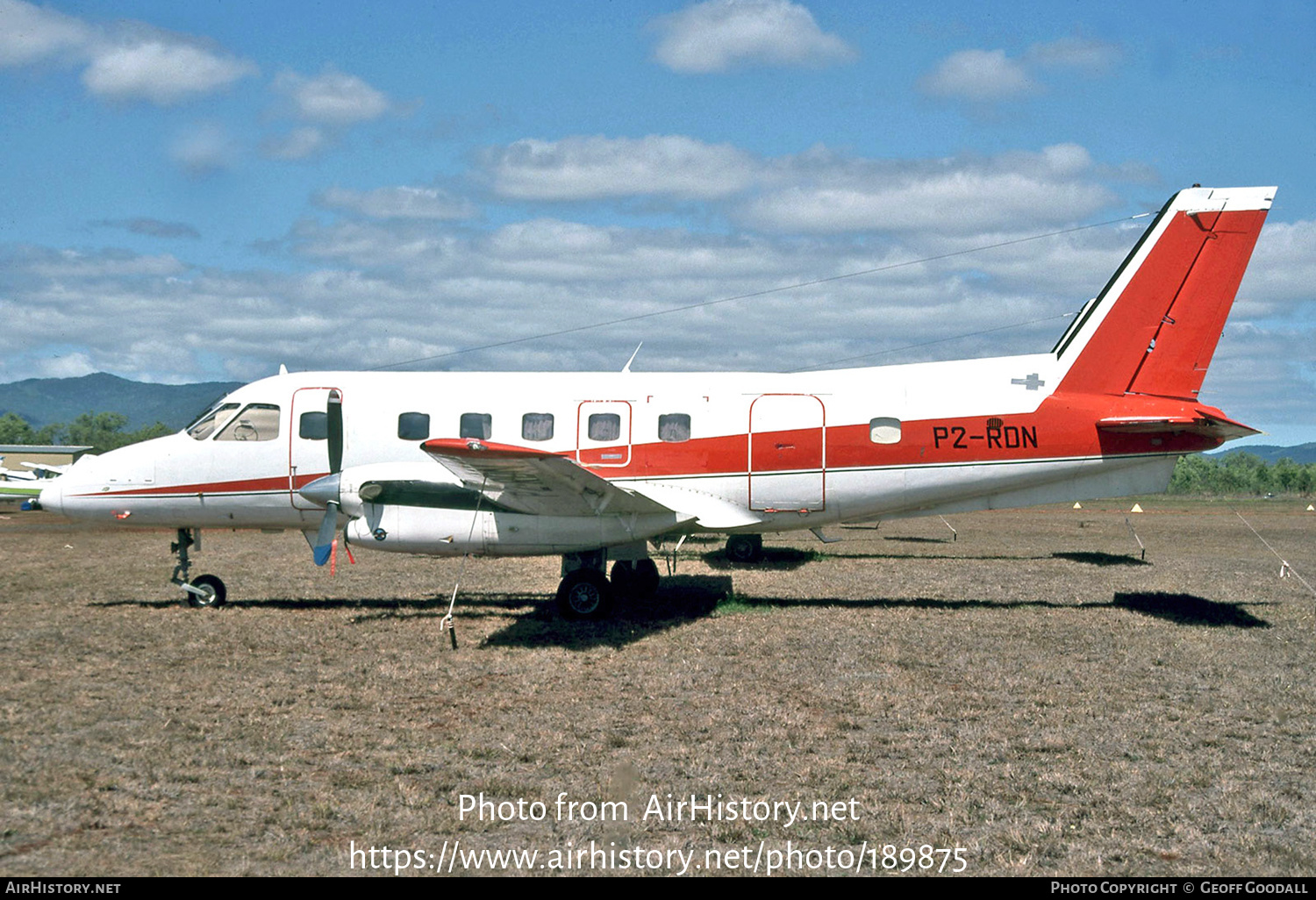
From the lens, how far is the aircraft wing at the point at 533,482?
40.6 ft

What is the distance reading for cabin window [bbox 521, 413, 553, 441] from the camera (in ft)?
51.6

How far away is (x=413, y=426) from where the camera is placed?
15859 millimetres

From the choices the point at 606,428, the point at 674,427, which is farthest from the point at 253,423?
the point at 674,427

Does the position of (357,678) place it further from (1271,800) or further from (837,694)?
(1271,800)

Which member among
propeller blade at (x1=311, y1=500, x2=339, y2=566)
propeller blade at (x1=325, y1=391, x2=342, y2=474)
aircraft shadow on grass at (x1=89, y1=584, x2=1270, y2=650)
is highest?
propeller blade at (x1=325, y1=391, x2=342, y2=474)

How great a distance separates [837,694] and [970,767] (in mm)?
2504

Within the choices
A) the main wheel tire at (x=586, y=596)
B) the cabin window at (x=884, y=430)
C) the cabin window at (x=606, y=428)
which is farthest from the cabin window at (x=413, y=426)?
the cabin window at (x=884, y=430)

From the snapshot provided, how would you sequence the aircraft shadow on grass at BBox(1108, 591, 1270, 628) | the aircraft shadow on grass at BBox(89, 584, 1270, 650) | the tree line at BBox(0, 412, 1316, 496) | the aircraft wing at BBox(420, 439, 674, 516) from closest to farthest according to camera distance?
the aircraft wing at BBox(420, 439, 674, 516)
the aircraft shadow on grass at BBox(89, 584, 1270, 650)
the aircraft shadow on grass at BBox(1108, 591, 1270, 628)
the tree line at BBox(0, 412, 1316, 496)

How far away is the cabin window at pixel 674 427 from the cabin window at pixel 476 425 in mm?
2658

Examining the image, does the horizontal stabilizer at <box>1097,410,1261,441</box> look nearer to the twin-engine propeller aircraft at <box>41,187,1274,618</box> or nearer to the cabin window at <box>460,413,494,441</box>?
the twin-engine propeller aircraft at <box>41,187,1274,618</box>

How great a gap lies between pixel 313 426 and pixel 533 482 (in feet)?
14.3

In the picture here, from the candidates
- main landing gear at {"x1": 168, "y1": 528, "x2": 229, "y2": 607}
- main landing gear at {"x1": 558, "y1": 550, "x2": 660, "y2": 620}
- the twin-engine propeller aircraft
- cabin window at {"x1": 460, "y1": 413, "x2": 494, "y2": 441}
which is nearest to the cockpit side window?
the twin-engine propeller aircraft

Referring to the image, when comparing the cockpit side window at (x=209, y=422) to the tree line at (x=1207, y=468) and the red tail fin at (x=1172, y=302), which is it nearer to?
the red tail fin at (x=1172, y=302)

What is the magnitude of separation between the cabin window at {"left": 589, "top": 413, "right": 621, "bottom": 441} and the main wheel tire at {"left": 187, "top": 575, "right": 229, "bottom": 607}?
657 cm
